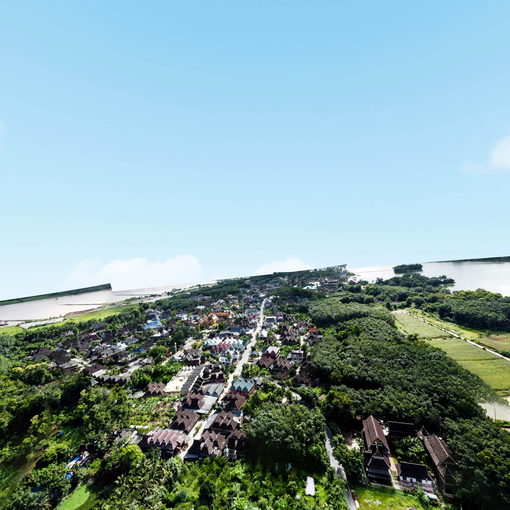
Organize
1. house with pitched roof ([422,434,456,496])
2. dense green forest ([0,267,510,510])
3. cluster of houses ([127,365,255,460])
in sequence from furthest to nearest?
cluster of houses ([127,365,255,460]) < house with pitched roof ([422,434,456,496]) < dense green forest ([0,267,510,510])

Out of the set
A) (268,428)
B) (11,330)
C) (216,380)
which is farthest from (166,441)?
(11,330)

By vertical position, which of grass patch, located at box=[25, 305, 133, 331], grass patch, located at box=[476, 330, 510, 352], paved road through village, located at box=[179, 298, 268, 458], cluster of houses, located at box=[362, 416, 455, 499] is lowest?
grass patch, located at box=[476, 330, 510, 352]

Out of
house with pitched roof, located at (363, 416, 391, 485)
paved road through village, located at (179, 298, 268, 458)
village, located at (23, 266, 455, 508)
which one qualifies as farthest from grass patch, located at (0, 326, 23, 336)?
house with pitched roof, located at (363, 416, 391, 485)

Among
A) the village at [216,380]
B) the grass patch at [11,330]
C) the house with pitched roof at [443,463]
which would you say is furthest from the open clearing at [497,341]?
the grass patch at [11,330]

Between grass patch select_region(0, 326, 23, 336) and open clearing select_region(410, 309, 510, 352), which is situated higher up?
grass patch select_region(0, 326, 23, 336)

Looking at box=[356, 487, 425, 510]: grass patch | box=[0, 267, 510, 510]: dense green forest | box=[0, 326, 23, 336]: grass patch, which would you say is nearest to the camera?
box=[356, 487, 425, 510]: grass patch

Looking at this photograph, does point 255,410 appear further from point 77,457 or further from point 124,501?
point 77,457

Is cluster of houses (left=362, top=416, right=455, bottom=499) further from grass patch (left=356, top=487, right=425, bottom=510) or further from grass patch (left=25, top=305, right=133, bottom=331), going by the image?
grass patch (left=25, top=305, right=133, bottom=331)

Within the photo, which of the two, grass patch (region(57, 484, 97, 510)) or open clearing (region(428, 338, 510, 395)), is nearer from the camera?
grass patch (region(57, 484, 97, 510))
